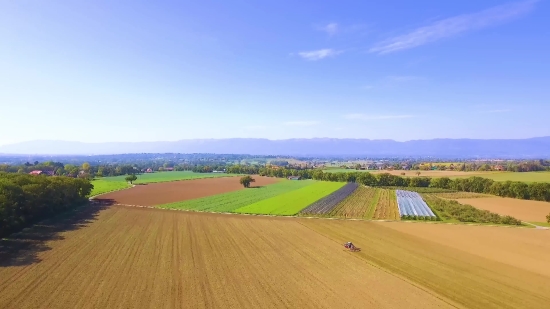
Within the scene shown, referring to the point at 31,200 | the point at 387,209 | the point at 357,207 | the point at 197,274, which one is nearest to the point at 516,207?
the point at 387,209

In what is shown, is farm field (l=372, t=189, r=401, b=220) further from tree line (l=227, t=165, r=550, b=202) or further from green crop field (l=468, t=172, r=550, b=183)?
green crop field (l=468, t=172, r=550, b=183)

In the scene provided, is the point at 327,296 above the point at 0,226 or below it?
below

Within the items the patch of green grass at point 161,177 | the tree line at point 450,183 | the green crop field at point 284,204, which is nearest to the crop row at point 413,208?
the green crop field at point 284,204

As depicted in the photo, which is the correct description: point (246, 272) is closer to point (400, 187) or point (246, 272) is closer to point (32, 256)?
point (32, 256)

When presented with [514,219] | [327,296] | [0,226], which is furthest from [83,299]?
[514,219]

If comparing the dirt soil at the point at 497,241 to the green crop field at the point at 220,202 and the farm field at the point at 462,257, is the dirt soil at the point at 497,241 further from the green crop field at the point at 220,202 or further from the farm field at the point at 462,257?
the green crop field at the point at 220,202
